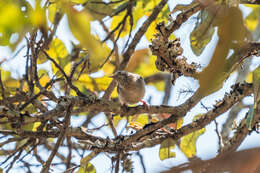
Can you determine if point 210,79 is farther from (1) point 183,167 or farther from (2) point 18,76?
(2) point 18,76

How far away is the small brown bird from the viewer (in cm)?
469

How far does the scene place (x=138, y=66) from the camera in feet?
20.7

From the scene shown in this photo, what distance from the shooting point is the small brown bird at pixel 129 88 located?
4688mm

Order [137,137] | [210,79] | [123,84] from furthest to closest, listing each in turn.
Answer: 1. [123,84]
2. [137,137]
3. [210,79]

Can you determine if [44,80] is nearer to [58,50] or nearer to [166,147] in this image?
[58,50]

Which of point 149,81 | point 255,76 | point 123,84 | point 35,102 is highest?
point 149,81

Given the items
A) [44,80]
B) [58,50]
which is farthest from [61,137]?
[58,50]

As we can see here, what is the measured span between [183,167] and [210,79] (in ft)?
0.81

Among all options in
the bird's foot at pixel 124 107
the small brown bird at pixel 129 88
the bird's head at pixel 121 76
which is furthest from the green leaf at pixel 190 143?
the bird's head at pixel 121 76

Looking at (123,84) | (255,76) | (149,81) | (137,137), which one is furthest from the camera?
(149,81)

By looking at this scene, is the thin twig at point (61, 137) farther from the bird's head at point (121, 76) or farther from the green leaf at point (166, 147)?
the bird's head at point (121, 76)

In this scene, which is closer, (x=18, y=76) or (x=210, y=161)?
(x=210, y=161)

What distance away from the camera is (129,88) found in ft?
15.5

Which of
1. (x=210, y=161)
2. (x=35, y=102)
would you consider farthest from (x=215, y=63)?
(x=35, y=102)
